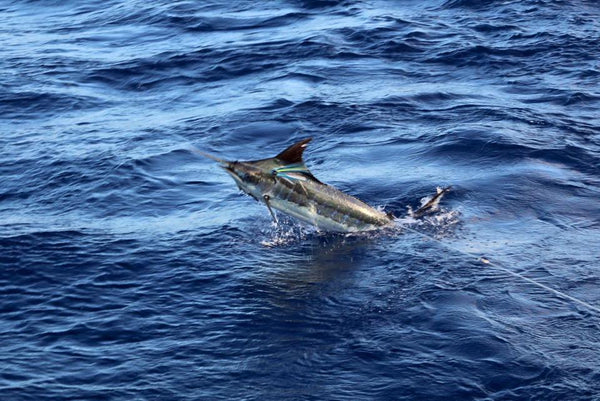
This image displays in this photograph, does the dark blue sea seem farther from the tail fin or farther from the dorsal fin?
the dorsal fin

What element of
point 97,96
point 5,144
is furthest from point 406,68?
point 5,144

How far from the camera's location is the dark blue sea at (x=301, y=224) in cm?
865

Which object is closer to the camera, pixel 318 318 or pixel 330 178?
pixel 318 318

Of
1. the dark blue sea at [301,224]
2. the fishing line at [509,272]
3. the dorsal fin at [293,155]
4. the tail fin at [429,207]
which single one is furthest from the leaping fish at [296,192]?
the tail fin at [429,207]

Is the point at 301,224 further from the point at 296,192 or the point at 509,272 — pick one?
Result: the point at 509,272

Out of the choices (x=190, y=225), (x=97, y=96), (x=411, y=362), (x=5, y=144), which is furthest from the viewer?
(x=97, y=96)

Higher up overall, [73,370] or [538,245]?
[73,370]

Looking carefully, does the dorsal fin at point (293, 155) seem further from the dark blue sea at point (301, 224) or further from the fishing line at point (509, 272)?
the fishing line at point (509, 272)

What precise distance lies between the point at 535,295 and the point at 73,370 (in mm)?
4181

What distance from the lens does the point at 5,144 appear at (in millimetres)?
14961

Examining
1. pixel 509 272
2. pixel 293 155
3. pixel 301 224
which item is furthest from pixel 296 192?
pixel 509 272

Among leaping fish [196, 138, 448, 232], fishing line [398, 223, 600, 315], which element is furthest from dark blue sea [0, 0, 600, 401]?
leaping fish [196, 138, 448, 232]

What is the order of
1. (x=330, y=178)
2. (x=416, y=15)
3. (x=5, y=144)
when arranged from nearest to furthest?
(x=330, y=178) → (x=5, y=144) → (x=416, y=15)

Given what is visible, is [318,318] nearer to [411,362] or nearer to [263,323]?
[263,323]
